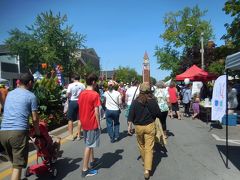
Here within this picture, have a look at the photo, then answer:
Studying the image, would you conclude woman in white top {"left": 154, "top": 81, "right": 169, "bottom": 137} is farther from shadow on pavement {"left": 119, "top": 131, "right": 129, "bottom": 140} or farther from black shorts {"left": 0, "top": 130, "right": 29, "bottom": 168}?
black shorts {"left": 0, "top": 130, "right": 29, "bottom": 168}

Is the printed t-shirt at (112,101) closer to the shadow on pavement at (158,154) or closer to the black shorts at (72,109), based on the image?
the black shorts at (72,109)

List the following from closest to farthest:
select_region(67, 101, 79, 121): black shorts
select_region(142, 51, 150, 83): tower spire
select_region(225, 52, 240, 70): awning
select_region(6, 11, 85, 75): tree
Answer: select_region(225, 52, 240, 70): awning, select_region(67, 101, 79, 121): black shorts, select_region(142, 51, 150, 83): tower spire, select_region(6, 11, 85, 75): tree

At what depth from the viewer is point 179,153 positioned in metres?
8.20

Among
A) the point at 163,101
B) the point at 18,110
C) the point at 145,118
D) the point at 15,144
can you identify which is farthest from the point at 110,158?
the point at 18,110

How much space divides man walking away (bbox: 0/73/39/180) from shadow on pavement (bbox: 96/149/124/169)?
2.24 meters

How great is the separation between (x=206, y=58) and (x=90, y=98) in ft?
147

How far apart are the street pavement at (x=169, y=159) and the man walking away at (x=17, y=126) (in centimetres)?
127

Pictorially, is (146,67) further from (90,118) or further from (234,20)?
(90,118)

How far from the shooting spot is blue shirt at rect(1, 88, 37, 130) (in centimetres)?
506

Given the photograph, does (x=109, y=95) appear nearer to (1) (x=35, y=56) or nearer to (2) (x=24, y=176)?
(2) (x=24, y=176)

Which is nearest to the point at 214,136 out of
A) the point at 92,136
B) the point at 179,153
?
the point at 179,153

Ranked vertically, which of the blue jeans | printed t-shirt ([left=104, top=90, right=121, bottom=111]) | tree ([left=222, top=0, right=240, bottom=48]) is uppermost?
tree ([left=222, top=0, right=240, bottom=48])

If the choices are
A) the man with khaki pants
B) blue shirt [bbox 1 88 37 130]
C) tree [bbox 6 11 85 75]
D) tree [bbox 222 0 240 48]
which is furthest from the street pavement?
tree [bbox 6 11 85 75]

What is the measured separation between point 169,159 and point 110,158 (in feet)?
4.40
